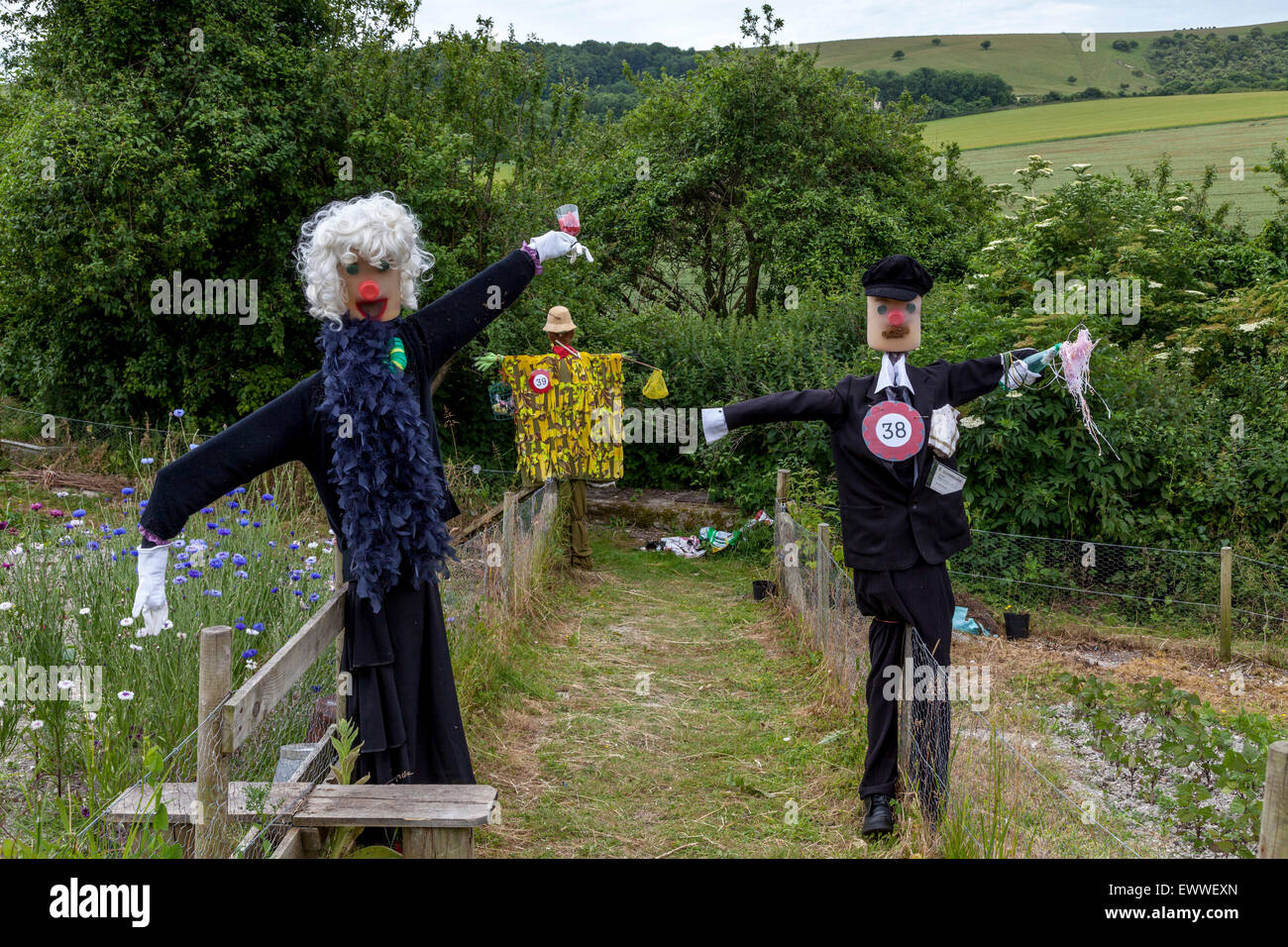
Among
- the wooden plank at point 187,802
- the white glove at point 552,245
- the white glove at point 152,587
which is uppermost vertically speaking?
the white glove at point 552,245

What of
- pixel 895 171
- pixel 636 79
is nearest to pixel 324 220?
pixel 895 171

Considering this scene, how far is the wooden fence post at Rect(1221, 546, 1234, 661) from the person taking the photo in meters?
7.74

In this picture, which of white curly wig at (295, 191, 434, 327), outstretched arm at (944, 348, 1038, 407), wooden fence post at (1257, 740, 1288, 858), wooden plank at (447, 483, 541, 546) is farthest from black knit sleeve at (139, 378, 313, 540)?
wooden plank at (447, 483, 541, 546)

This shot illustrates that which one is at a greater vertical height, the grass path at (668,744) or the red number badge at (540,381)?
the red number badge at (540,381)

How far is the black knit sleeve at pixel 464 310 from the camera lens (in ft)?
12.1

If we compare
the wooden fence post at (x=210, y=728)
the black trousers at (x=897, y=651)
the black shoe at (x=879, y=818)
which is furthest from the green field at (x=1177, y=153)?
the wooden fence post at (x=210, y=728)

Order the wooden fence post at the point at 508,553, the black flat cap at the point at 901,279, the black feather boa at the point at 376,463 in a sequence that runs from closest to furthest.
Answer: the black feather boa at the point at 376,463
the black flat cap at the point at 901,279
the wooden fence post at the point at 508,553

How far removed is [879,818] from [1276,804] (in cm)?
217

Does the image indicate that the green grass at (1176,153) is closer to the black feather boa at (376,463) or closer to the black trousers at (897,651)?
the black trousers at (897,651)

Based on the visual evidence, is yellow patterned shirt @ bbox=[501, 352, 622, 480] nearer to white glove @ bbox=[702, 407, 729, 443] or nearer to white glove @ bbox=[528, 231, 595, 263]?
white glove @ bbox=[702, 407, 729, 443]

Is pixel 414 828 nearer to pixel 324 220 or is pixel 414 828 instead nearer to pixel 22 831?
pixel 22 831

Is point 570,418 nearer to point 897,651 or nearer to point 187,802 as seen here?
point 897,651

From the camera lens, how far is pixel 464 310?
374 cm

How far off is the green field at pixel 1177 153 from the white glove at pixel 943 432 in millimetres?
29225
